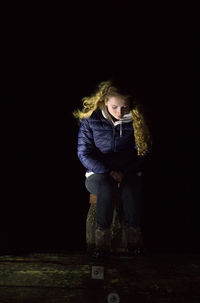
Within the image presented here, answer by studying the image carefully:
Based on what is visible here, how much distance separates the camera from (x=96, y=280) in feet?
6.66

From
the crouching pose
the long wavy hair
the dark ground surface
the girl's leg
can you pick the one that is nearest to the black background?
the long wavy hair

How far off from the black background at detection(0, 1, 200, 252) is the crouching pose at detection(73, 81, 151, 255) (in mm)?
225

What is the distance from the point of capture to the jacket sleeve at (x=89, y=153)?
253 cm

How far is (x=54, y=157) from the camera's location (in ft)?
11.5

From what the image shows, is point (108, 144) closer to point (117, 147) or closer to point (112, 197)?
point (117, 147)

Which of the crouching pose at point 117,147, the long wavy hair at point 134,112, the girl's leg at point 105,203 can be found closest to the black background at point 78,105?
the long wavy hair at point 134,112

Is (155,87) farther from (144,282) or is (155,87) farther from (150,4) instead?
(144,282)

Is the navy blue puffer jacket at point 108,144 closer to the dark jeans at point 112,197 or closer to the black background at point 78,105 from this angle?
the dark jeans at point 112,197

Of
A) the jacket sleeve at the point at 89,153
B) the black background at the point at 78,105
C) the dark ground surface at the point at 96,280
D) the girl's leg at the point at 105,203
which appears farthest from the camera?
the black background at the point at 78,105

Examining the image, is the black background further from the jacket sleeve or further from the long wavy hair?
the jacket sleeve

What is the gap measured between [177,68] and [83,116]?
1.18 m

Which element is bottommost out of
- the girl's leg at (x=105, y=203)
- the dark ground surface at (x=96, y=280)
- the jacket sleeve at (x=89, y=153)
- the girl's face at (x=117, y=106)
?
the dark ground surface at (x=96, y=280)

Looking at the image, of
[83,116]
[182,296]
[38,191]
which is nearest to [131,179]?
[83,116]

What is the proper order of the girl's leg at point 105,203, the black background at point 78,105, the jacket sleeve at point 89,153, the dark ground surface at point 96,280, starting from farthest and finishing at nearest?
the black background at point 78,105 < the jacket sleeve at point 89,153 < the girl's leg at point 105,203 < the dark ground surface at point 96,280
